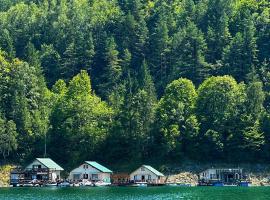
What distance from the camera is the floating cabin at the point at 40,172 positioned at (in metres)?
133

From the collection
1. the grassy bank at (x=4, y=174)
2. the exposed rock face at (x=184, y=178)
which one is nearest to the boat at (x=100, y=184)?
the exposed rock face at (x=184, y=178)

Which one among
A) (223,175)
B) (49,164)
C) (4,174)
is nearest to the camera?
(223,175)

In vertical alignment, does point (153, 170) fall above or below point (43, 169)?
below

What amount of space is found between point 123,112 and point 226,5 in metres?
63.9

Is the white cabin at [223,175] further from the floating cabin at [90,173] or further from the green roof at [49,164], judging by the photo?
the green roof at [49,164]

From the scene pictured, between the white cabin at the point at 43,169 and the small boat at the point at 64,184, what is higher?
the white cabin at the point at 43,169

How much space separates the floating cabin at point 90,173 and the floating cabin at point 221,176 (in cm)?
1838

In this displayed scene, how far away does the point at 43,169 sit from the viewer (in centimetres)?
13400

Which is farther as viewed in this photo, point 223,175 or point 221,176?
point 223,175

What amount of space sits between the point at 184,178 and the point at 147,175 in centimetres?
723

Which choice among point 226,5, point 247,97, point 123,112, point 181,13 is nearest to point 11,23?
point 181,13

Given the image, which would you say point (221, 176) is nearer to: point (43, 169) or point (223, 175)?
point (223, 175)

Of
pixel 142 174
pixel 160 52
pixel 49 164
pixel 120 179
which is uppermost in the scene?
pixel 160 52

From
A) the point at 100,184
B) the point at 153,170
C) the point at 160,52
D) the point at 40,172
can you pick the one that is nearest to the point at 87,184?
the point at 100,184
